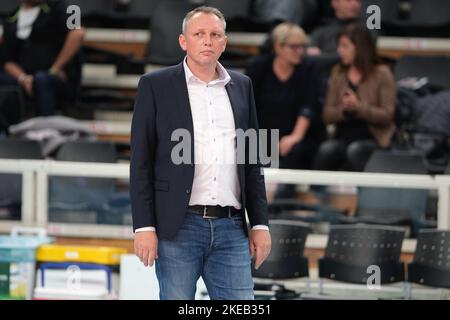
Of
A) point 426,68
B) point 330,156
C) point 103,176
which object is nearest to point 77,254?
point 103,176

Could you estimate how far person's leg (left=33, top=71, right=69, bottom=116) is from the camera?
25.8 feet

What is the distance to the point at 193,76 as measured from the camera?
3.76 metres

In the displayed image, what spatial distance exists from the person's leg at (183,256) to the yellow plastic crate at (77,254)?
2009mm

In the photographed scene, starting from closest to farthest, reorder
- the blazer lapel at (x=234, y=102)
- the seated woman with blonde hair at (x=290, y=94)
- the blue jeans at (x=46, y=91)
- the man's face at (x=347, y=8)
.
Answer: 1. the blazer lapel at (x=234, y=102)
2. the seated woman with blonde hair at (x=290, y=94)
3. the blue jeans at (x=46, y=91)
4. the man's face at (x=347, y=8)

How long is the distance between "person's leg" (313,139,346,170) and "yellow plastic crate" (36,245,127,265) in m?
1.72

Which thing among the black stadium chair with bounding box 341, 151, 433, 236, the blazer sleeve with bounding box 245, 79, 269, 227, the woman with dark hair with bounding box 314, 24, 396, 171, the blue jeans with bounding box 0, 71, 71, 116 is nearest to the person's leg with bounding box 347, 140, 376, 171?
the woman with dark hair with bounding box 314, 24, 396, 171

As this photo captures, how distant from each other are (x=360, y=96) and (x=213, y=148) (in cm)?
360

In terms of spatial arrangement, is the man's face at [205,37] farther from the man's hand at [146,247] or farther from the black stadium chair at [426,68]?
the black stadium chair at [426,68]

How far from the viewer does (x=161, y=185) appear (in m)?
3.71

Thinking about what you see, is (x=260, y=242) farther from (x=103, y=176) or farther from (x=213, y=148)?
(x=103, y=176)

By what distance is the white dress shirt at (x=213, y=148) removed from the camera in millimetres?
3717

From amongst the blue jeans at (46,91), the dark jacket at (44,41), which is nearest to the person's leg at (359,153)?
the blue jeans at (46,91)

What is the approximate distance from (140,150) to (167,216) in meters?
0.21
